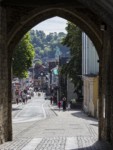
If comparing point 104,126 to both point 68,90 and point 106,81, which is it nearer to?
point 106,81

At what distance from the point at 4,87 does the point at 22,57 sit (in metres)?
39.1

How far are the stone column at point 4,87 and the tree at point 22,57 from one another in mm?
36870

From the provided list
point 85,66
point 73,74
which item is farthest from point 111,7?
point 73,74

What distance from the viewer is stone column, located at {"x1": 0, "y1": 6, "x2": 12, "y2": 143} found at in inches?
773

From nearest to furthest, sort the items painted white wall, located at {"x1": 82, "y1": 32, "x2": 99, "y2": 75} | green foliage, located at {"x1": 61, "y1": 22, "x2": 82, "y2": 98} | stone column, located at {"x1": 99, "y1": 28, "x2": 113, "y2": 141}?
stone column, located at {"x1": 99, "y1": 28, "x2": 113, "y2": 141}
painted white wall, located at {"x1": 82, "y1": 32, "x2": 99, "y2": 75}
green foliage, located at {"x1": 61, "y1": 22, "x2": 82, "y2": 98}

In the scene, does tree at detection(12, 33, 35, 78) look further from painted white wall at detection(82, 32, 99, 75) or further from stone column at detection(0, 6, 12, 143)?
stone column at detection(0, 6, 12, 143)

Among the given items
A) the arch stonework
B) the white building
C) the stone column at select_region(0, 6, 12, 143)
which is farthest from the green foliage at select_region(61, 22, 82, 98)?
the stone column at select_region(0, 6, 12, 143)

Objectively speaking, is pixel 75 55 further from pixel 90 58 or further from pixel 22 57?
pixel 90 58

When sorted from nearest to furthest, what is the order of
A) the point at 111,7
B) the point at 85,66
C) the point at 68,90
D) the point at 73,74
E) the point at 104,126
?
the point at 111,7
the point at 104,126
the point at 85,66
the point at 73,74
the point at 68,90

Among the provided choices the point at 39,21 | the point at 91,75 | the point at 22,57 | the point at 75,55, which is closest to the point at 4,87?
the point at 39,21

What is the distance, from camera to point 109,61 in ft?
66.4

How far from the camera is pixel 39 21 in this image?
24172 millimetres

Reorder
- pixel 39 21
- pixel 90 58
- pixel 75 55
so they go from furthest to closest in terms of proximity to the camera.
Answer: pixel 75 55, pixel 90 58, pixel 39 21

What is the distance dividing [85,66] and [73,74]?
6.76 meters
